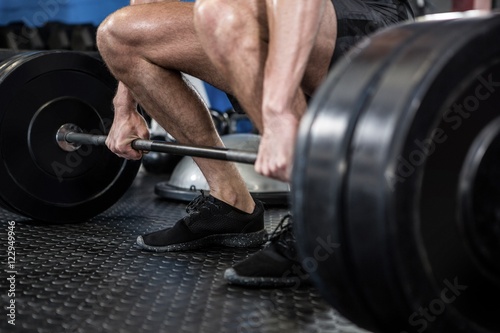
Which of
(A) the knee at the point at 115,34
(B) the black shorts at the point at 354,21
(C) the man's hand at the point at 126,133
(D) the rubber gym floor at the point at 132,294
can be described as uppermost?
(B) the black shorts at the point at 354,21

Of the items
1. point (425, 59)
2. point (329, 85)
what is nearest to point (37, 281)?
point (329, 85)

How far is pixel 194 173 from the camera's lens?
2.34 m

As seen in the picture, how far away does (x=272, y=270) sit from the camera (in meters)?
1.24

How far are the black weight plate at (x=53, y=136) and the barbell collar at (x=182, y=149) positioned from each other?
0.10 meters

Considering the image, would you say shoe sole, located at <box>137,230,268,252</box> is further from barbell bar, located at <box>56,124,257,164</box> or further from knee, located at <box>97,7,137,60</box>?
knee, located at <box>97,7,137,60</box>

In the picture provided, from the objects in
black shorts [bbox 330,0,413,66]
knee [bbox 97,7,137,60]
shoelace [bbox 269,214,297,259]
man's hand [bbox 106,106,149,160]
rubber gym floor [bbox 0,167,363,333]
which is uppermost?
black shorts [bbox 330,0,413,66]

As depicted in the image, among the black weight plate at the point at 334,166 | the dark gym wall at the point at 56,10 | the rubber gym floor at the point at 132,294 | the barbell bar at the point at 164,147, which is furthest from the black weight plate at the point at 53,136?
the dark gym wall at the point at 56,10

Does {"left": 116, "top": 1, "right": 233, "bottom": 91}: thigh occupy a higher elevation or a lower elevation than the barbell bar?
higher

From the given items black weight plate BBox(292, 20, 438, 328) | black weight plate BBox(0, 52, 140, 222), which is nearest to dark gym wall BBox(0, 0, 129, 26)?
black weight plate BBox(0, 52, 140, 222)

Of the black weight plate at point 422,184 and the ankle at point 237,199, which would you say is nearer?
the black weight plate at point 422,184

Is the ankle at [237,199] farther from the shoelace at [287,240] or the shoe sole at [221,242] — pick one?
the shoelace at [287,240]

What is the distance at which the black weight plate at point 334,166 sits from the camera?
788mm

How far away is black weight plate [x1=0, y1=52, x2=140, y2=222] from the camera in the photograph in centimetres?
181

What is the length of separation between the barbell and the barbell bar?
0.30 metres
